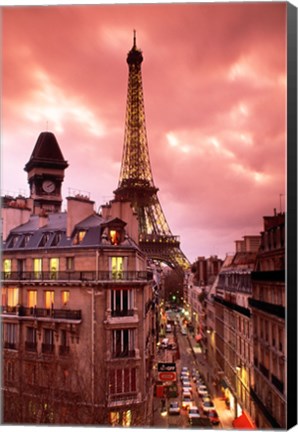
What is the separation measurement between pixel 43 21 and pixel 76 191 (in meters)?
2.09

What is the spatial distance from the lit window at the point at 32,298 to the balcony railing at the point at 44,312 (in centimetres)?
6

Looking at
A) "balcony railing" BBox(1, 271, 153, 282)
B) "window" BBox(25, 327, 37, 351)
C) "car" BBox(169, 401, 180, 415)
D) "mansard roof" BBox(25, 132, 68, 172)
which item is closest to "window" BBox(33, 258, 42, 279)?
"balcony railing" BBox(1, 271, 153, 282)

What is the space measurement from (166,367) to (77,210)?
7.89ft

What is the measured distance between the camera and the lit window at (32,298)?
230 inches

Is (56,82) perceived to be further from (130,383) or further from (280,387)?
(280,387)

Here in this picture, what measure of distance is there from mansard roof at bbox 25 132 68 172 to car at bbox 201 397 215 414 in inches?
135

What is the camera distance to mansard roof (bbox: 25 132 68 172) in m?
5.44

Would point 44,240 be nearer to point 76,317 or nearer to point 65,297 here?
point 65,297

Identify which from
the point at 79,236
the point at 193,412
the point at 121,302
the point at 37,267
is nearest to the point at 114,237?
the point at 79,236

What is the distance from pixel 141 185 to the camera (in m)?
6.04

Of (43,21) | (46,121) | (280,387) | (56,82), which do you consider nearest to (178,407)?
(280,387)

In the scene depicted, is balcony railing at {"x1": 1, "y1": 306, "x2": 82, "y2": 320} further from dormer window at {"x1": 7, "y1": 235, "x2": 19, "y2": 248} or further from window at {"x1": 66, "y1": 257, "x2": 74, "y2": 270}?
dormer window at {"x1": 7, "y1": 235, "x2": 19, "y2": 248}

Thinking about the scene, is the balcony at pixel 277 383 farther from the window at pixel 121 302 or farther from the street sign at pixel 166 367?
the window at pixel 121 302

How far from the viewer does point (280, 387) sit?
472 cm
